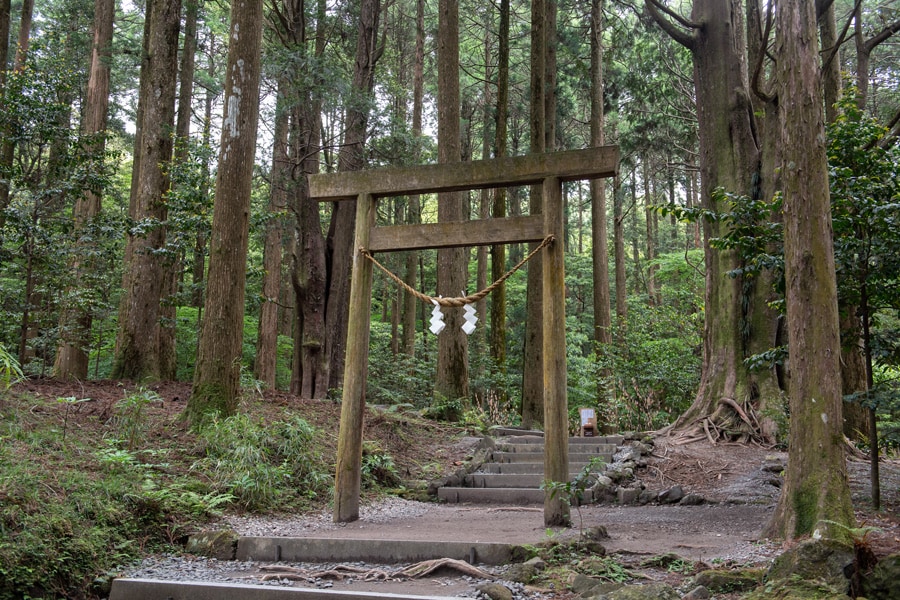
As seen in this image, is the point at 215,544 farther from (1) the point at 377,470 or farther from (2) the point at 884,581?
(2) the point at 884,581

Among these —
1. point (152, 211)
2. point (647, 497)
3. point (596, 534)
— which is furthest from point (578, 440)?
point (152, 211)

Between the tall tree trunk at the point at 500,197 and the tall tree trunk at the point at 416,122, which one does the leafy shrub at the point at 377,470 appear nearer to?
the tall tree trunk at the point at 500,197

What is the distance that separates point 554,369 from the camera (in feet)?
19.3

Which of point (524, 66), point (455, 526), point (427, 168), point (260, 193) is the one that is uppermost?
point (524, 66)

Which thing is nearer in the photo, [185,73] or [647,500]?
[647,500]

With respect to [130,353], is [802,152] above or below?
above

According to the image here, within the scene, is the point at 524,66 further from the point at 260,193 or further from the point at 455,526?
the point at 455,526

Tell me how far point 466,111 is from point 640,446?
19100 millimetres

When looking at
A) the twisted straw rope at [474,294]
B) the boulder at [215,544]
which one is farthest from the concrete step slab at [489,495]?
the boulder at [215,544]

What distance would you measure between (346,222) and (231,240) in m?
5.48

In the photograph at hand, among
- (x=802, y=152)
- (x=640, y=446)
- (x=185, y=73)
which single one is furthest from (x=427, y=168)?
(x=185, y=73)

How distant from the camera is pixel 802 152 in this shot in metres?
4.84

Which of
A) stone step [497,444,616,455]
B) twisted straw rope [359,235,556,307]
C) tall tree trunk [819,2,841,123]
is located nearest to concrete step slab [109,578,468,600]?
twisted straw rope [359,235,556,307]

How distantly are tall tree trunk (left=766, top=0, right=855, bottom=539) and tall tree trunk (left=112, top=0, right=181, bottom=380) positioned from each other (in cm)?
994
